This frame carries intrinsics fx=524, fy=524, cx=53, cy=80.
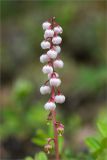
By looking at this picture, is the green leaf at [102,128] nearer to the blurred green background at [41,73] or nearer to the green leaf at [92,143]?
the green leaf at [92,143]

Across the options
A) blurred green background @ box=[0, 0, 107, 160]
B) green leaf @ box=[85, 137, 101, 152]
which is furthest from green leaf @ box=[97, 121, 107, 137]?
blurred green background @ box=[0, 0, 107, 160]

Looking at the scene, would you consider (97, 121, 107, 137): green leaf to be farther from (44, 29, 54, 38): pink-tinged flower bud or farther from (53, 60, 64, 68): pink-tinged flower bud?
(44, 29, 54, 38): pink-tinged flower bud

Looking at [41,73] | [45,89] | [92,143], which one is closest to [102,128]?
[92,143]

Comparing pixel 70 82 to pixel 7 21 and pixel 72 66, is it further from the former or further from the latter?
pixel 7 21

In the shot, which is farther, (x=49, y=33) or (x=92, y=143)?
(x=92, y=143)

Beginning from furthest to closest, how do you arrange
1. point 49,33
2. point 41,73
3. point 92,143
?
point 41,73 → point 92,143 → point 49,33

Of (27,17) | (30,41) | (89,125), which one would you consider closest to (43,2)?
(27,17)

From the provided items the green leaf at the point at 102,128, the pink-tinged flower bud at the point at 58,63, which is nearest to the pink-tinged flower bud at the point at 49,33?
the pink-tinged flower bud at the point at 58,63

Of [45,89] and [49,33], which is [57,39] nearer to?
[49,33]
